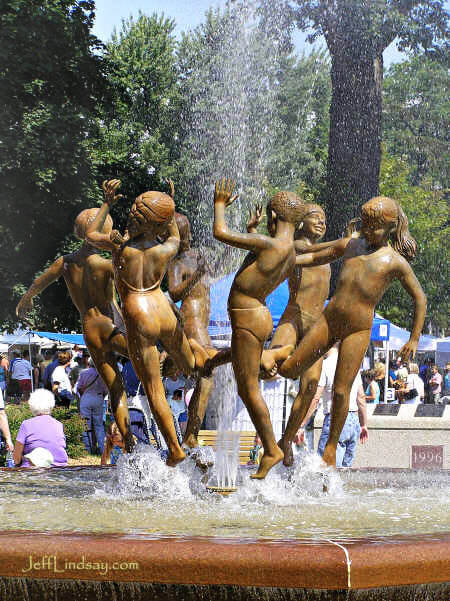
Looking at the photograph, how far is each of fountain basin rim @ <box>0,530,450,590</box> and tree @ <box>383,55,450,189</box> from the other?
2274 centimetres

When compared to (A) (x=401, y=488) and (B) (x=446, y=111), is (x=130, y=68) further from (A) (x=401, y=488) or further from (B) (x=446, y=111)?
(A) (x=401, y=488)

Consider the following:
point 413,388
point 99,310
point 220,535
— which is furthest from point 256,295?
point 413,388

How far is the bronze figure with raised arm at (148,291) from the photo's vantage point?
6180 mm

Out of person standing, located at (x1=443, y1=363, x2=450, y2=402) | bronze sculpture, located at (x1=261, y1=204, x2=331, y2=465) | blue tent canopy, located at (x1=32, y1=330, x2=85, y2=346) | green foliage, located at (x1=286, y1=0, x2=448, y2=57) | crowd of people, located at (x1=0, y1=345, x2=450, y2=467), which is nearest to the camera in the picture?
bronze sculpture, located at (x1=261, y1=204, x2=331, y2=465)

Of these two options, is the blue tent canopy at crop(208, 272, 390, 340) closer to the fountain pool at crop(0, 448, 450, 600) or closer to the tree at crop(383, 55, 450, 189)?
the fountain pool at crop(0, 448, 450, 600)

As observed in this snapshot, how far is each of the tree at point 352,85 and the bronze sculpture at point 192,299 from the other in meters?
10.4

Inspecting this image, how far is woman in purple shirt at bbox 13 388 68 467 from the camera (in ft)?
27.1

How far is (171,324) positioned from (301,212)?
109 centimetres

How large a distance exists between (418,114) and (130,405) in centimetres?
2191

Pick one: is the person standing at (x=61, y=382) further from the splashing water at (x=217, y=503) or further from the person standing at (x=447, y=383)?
the splashing water at (x=217, y=503)

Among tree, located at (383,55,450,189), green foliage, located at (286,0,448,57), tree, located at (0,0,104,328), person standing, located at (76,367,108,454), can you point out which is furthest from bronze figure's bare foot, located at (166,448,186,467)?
tree, located at (383,55,450,189)

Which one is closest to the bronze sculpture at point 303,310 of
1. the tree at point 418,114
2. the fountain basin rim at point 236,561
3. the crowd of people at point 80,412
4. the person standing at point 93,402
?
the crowd of people at point 80,412

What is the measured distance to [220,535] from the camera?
15.3 feet

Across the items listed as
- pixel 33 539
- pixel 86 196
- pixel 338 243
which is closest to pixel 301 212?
pixel 338 243
